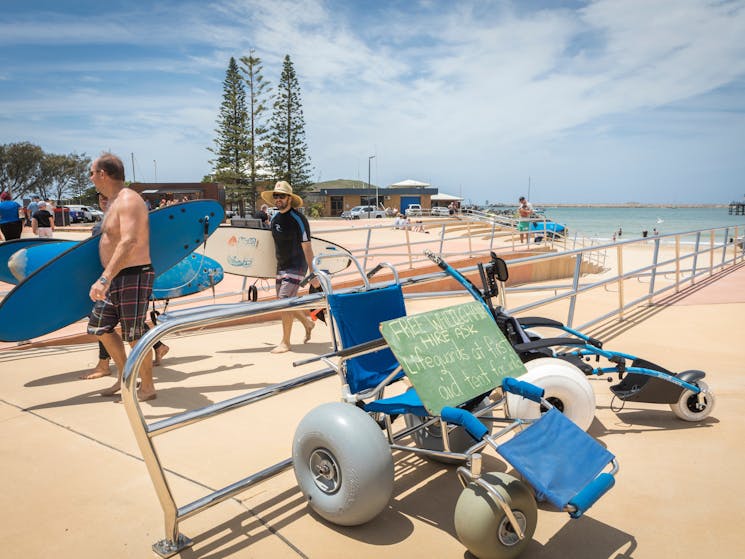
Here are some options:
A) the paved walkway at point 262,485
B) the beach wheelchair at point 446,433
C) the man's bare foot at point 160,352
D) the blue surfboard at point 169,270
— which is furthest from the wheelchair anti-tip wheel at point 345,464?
the blue surfboard at point 169,270

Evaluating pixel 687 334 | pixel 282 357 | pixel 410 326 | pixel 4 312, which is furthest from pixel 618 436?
pixel 4 312

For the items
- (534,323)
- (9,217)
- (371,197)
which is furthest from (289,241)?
(371,197)

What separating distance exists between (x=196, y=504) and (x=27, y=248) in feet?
13.5

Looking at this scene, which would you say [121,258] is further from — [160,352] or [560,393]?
[560,393]

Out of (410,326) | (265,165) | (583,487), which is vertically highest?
(265,165)

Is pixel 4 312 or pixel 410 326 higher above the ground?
pixel 410 326

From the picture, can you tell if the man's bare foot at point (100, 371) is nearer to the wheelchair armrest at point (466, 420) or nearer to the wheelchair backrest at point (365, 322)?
the wheelchair backrest at point (365, 322)

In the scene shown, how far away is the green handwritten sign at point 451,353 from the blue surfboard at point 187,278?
3637 mm

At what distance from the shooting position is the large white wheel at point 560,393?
2967 millimetres

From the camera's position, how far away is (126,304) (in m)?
3.62

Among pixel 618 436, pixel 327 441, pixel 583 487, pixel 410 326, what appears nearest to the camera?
pixel 583 487

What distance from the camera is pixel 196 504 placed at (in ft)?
6.95

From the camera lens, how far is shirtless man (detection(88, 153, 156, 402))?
349cm

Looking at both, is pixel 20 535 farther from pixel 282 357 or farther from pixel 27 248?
pixel 27 248
